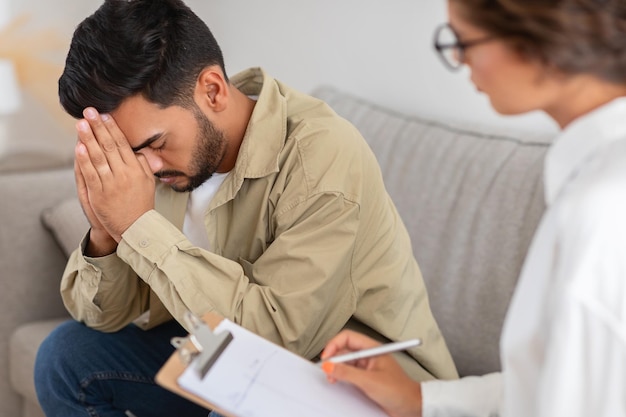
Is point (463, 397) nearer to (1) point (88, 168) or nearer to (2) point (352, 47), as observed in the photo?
(1) point (88, 168)

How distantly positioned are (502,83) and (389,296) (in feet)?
1.89

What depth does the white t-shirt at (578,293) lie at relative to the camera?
0.73m

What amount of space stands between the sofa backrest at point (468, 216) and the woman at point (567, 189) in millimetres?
763

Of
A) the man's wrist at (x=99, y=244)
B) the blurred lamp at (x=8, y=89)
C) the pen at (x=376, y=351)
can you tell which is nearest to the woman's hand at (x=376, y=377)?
the pen at (x=376, y=351)

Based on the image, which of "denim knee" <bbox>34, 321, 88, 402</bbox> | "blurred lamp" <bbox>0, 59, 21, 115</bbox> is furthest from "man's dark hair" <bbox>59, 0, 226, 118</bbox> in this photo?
"blurred lamp" <bbox>0, 59, 21, 115</bbox>

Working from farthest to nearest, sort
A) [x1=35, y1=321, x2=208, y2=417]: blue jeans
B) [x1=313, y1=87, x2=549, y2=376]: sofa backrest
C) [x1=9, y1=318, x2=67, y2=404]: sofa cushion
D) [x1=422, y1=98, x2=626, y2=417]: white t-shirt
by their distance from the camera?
[x1=9, y1=318, x2=67, y2=404]: sofa cushion → [x1=313, y1=87, x2=549, y2=376]: sofa backrest → [x1=35, y1=321, x2=208, y2=417]: blue jeans → [x1=422, y1=98, x2=626, y2=417]: white t-shirt

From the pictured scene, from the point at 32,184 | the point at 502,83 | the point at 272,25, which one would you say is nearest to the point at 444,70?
the point at 272,25

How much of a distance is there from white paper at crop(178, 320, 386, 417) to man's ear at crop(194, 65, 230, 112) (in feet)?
1.47

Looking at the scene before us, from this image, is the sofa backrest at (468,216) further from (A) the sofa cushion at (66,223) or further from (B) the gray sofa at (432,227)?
(A) the sofa cushion at (66,223)

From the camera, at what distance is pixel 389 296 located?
134 centimetres

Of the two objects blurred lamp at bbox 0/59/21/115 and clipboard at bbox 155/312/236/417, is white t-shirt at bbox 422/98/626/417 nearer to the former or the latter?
clipboard at bbox 155/312/236/417

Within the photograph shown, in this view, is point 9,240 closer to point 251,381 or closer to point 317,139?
point 317,139

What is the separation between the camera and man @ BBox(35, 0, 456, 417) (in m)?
1.26

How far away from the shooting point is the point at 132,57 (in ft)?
4.18
